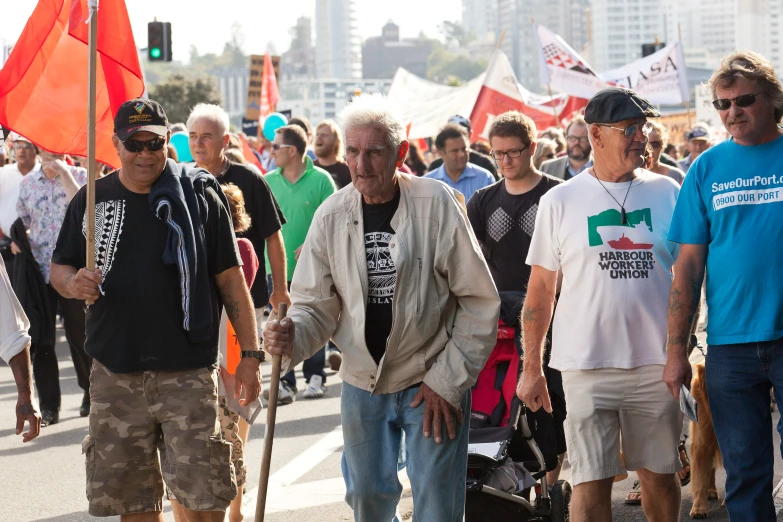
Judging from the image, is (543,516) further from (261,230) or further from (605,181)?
(261,230)

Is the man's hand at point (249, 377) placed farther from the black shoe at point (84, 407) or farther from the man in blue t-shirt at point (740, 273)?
the black shoe at point (84, 407)

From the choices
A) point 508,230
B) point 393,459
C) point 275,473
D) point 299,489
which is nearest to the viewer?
point 393,459

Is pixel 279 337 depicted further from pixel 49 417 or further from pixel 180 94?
pixel 180 94

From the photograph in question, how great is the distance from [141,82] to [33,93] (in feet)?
1.81

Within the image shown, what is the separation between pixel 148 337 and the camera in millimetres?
5199

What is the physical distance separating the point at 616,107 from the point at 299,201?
5312 mm

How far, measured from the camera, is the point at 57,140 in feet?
20.9

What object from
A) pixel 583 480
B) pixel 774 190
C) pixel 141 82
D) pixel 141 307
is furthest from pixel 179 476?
pixel 774 190

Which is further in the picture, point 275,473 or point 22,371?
point 275,473

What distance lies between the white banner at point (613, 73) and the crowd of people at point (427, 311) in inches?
617

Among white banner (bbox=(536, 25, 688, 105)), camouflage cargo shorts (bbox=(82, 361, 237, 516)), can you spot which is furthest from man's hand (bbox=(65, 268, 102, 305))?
white banner (bbox=(536, 25, 688, 105))

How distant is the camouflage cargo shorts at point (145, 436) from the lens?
17.1 ft

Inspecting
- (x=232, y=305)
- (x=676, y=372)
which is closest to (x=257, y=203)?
(x=232, y=305)

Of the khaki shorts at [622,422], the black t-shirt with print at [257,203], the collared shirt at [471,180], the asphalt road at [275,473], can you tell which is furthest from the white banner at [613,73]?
the khaki shorts at [622,422]
